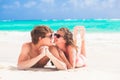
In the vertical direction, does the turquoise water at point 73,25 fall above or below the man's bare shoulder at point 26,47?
below

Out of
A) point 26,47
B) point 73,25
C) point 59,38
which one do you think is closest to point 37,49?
point 26,47

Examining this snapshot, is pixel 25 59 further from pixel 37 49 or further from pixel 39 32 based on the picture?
pixel 39 32

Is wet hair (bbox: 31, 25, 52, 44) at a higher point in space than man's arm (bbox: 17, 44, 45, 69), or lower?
higher

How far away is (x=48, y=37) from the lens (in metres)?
4.51

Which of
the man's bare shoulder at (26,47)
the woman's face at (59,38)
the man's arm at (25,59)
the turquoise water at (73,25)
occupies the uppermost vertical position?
the woman's face at (59,38)

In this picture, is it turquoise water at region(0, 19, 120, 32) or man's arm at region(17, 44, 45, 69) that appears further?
turquoise water at region(0, 19, 120, 32)

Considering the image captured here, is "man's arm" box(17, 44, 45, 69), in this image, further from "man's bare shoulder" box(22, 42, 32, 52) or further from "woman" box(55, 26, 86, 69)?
"woman" box(55, 26, 86, 69)

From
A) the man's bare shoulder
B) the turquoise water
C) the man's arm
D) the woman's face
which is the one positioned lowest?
the turquoise water

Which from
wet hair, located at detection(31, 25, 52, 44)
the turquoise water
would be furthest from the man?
the turquoise water

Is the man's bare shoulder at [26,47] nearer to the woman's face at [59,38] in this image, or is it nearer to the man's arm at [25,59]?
the man's arm at [25,59]

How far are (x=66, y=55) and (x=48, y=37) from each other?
0.29 m

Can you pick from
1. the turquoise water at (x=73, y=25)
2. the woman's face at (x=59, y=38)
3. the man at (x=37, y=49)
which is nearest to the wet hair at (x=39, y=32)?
the man at (x=37, y=49)

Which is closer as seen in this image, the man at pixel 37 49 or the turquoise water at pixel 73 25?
the man at pixel 37 49

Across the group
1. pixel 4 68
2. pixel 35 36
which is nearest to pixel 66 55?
pixel 35 36
